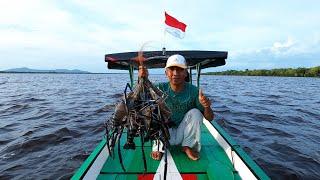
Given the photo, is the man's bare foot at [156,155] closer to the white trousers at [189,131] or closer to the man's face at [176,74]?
the white trousers at [189,131]

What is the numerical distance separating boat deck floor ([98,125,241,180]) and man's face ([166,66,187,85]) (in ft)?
4.62

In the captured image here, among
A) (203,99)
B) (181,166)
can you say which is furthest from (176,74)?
(181,166)

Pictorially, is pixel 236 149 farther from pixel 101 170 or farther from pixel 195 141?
pixel 101 170

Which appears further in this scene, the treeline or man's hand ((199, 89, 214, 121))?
the treeline

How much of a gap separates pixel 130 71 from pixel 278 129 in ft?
22.3

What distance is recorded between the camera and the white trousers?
17.7 ft

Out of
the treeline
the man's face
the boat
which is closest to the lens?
the boat

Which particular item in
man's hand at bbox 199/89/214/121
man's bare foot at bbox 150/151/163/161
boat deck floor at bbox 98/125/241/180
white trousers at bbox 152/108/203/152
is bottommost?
boat deck floor at bbox 98/125/241/180

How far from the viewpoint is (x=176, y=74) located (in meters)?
5.29

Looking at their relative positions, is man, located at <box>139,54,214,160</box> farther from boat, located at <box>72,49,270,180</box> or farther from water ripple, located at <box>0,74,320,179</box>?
water ripple, located at <box>0,74,320,179</box>

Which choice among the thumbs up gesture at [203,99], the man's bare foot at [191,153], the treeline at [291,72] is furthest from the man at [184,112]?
the treeline at [291,72]

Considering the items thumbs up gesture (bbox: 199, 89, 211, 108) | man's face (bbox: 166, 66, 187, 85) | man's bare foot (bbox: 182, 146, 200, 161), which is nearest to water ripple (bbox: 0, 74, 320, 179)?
man's face (bbox: 166, 66, 187, 85)

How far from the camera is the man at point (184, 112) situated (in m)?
5.39

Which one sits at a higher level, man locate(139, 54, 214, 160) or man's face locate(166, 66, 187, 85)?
man's face locate(166, 66, 187, 85)
